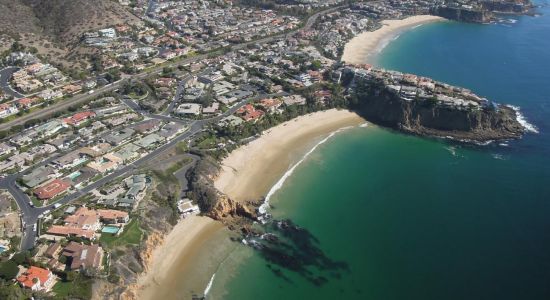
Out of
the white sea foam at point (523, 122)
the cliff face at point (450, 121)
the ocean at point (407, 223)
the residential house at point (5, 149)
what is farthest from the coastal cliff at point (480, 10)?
the residential house at point (5, 149)

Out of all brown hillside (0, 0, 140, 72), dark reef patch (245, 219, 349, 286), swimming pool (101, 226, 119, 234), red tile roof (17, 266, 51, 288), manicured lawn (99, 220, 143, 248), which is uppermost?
brown hillside (0, 0, 140, 72)

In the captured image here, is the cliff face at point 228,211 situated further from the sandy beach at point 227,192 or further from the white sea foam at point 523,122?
the white sea foam at point 523,122

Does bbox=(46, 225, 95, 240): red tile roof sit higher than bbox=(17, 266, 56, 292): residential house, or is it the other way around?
bbox=(46, 225, 95, 240): red tile roof

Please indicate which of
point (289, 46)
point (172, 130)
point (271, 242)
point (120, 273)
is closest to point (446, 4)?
point (289, 46)

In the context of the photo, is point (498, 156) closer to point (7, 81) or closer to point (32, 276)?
point (32, 276)

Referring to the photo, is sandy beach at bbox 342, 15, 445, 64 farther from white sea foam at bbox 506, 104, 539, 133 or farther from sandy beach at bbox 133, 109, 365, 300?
white sea foam at bbox 506, 104, 539, 133

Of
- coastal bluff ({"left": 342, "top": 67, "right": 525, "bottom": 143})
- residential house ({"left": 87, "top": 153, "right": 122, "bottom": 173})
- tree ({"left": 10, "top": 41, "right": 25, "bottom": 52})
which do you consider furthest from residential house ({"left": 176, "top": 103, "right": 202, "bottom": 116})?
tree ({"left": 10, "top": 41, "right": 25, "bottom": 52})

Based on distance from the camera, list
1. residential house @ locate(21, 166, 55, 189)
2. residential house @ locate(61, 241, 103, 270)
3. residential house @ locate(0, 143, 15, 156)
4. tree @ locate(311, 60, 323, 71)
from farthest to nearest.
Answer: tree @ locate(311, 60, 323, 71) < residential house @ locate(0, 143, 15, 156) < residential house @ locate(21, 166, 55, 189) < residential house @ locate(61, 241, 103, 270)
